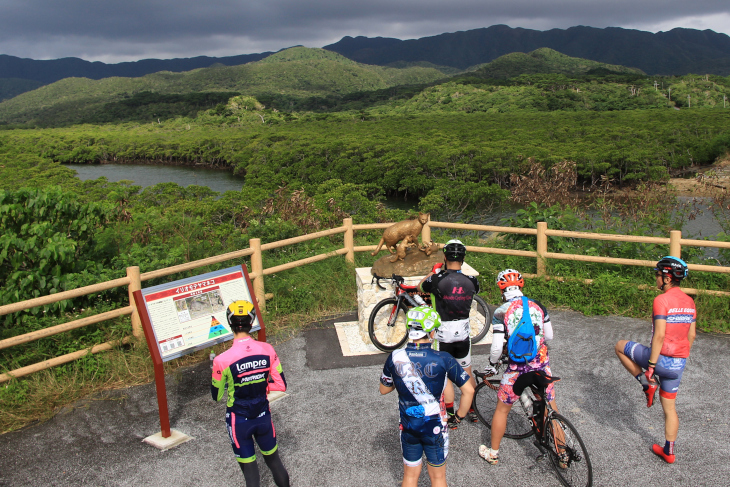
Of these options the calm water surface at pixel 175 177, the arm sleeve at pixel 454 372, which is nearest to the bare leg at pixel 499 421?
the arm sleeve at pixel 454 372

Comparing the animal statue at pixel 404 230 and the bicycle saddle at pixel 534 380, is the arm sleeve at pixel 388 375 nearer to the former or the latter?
the bicycle saddle at pixel 534 380

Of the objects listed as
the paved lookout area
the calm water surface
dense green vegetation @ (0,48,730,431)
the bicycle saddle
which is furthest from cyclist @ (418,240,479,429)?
the calm water surface

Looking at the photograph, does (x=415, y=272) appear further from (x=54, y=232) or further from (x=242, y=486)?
(x=54, y=232)

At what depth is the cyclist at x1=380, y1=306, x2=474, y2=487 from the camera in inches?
129

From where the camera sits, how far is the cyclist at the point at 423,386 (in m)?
3.29

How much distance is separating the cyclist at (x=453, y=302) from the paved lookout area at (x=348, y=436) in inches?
29.9

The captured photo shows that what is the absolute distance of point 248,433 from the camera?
3.57m

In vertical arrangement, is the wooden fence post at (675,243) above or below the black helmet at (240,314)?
below

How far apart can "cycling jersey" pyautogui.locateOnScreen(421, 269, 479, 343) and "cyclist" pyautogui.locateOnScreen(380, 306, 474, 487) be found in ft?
3.75

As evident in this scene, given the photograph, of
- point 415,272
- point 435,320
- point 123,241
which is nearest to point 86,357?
point 123,241

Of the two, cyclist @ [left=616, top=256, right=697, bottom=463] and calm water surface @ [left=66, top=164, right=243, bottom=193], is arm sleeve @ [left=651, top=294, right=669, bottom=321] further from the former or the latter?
calm water surface @ [left=66, top=164, right=243, bottom=193]

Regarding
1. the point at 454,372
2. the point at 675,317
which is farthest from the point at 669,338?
the point at 454,372

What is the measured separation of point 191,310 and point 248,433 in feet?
5.90

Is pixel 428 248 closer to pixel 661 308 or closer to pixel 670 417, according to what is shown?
pixel 661 308
